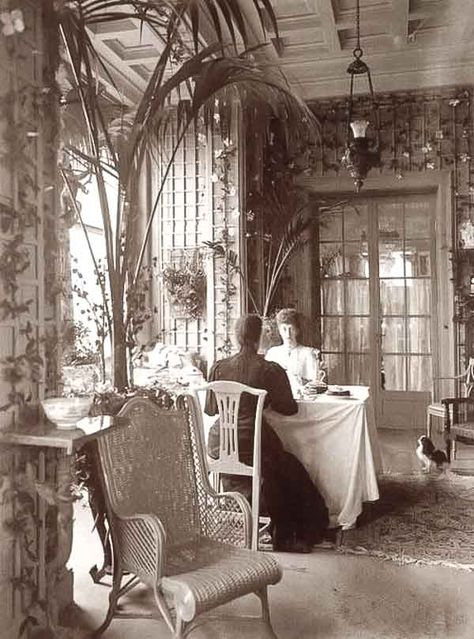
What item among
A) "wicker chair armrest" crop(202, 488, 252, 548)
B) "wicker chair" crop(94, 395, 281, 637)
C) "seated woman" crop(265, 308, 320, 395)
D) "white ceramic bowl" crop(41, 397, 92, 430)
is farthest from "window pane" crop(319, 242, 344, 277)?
"white ceramic bowl" crop(41, 397, 92, 430)

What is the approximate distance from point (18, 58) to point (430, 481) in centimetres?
407

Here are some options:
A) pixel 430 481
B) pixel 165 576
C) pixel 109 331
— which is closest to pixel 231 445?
pixel 109 331

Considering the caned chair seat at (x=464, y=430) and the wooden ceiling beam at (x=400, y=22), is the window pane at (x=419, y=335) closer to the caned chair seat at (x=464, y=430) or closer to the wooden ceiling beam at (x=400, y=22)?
the caned chair seat at (x=464, y=430)

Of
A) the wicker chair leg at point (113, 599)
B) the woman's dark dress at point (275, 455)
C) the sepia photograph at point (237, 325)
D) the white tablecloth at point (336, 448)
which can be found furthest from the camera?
the white tablecloth at point (336, 448)

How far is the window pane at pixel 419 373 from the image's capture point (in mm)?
7070

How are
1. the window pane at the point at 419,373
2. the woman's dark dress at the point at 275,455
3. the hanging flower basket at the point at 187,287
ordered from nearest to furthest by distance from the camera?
1. the woman's dark dress at the point at 275,455
2. the hanging flower basket at the point at 187,287
3. the window pane at the point at 419,373

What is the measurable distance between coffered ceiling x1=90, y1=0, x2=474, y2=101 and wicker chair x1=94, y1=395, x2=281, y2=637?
325cm

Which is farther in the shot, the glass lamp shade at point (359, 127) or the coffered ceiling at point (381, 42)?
the coffered ceiling at point (381, 42)

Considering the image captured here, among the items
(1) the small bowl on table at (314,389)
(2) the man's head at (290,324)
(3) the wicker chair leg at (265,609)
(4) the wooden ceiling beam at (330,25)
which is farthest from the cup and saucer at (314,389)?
(4) the wooden ceiling beam at (330,25)

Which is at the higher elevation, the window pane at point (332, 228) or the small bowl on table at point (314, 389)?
the window pane at point (332, 228)

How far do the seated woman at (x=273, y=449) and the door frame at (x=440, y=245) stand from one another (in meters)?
3.19

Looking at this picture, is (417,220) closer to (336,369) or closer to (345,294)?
(345,294)

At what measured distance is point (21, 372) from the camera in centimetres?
254

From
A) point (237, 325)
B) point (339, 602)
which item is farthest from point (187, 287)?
point (339, 602)
